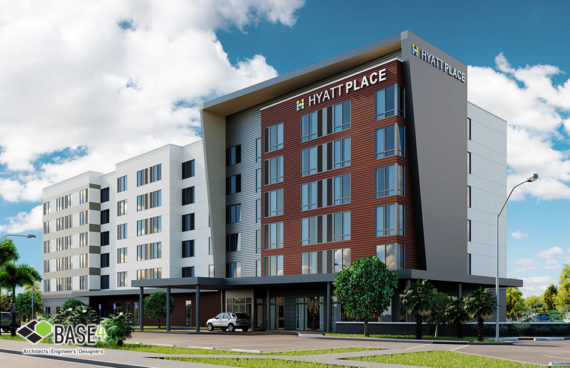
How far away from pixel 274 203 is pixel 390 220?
13.1 m

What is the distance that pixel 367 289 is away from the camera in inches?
1601

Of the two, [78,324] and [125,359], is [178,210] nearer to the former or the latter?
[78,324]

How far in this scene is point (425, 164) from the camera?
46875 millimetres

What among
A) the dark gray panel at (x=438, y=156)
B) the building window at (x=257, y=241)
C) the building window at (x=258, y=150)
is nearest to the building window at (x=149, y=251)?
the building window at (x=257, y=241)

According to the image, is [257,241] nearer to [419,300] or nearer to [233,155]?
[233,155]

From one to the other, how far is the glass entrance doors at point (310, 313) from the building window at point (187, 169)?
2052cm

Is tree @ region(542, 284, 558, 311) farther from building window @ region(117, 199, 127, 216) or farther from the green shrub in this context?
the green shrub

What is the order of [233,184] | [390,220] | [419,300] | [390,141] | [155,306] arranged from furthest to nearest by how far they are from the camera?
1. [233,184]
2. [155,306]
3. [390,141]
4. [390,220]
5. [419,300]

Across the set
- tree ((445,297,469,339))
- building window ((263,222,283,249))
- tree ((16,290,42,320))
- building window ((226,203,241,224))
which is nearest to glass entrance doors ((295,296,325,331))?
building window ((263,222,283,249))

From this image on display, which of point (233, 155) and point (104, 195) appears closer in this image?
point (233, 155)

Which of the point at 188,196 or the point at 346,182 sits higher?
the point at 346,182

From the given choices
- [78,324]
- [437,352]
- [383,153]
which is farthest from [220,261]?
[437,352]

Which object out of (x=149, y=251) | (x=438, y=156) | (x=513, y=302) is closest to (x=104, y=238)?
(x=149, y=251)

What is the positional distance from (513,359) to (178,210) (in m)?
48.7
